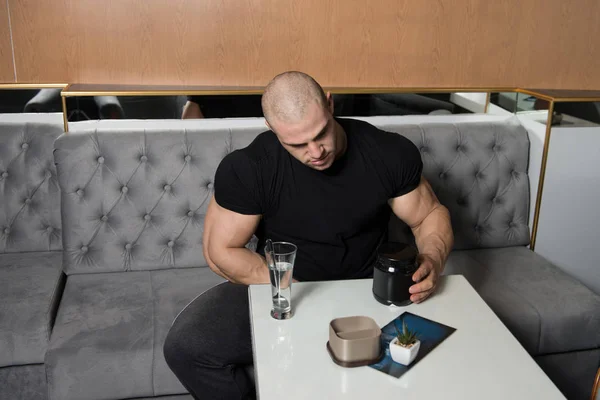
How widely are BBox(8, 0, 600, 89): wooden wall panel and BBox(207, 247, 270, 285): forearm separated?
0.95m

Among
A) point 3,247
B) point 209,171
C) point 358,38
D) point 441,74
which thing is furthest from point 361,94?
point 3,247

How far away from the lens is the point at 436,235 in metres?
1.75

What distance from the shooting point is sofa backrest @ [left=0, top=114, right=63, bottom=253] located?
2215mm

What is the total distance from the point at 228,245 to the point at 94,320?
50 centimetres

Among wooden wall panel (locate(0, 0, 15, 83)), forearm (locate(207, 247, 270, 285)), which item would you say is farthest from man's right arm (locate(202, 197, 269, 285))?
wooden wall panel (locate(0, 0, 15, 83))

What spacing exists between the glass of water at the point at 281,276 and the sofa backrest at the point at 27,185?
3.91 feet

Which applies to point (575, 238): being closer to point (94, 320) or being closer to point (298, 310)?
point (298, 310)

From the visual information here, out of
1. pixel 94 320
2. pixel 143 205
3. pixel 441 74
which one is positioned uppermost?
pixel 441 74

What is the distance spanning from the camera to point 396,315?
1399 millimetres

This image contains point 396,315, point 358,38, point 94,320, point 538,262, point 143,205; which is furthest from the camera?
point 358,38

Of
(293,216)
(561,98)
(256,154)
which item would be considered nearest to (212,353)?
(293,216)

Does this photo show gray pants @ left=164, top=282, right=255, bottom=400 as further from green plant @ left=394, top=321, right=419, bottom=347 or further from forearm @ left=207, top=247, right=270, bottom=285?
green plant @ left=394, top=321, right=419, bottom=347

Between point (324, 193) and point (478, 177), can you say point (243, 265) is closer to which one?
point (324, 193)

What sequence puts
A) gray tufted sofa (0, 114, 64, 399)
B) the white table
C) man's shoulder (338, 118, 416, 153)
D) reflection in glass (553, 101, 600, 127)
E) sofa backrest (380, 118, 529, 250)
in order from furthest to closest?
1. reflection in glass (553, 101, 600, 127)
2. sofa backrest (380, 118, 529, 250)
3. gray tufted sofa (0, 114, 64, 399)
4. man's shoulder (338, 118, 416, 153)
5. the white table
